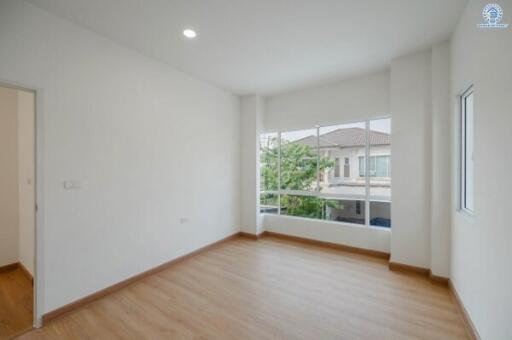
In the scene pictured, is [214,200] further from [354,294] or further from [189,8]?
[189,8]

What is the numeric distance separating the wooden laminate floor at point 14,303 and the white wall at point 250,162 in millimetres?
3284

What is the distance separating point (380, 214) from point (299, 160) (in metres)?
1.77

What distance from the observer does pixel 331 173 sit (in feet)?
13.6

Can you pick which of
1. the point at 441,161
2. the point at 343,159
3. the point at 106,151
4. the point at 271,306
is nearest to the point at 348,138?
the point at 343,159

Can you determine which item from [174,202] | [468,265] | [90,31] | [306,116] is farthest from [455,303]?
[90,31]

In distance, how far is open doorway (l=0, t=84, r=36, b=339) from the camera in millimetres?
2795

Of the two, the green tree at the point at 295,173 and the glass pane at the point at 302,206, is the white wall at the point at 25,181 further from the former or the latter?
the glass pane at the point at 302,206

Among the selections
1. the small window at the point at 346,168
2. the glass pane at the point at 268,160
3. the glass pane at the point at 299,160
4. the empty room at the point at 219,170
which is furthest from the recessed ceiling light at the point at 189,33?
the small window at the point at 346,168

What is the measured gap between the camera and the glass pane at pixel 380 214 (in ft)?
12.0

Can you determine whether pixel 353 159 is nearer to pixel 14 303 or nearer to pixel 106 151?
pixel 106 151

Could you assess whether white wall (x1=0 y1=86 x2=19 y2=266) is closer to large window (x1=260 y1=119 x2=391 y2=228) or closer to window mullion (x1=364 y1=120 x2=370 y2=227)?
large window (x1=260 y1=119 x2=391 y2=228)

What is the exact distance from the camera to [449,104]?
2.69 m

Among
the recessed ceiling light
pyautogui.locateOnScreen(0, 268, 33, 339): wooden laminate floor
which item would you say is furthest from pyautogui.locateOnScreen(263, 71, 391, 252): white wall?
pyautogui.locateOnScreen(0, 268, 33, 339): wooden laminate floor

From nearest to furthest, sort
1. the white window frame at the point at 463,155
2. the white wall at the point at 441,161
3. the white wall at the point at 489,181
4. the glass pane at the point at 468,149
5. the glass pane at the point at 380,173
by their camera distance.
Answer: the white wall at the point at 489,181, the glass pane at the point at 468,149, the white window frame at the point at 463,155, the white wall at the point at 441,161, the glass pane at the point at 380,173
